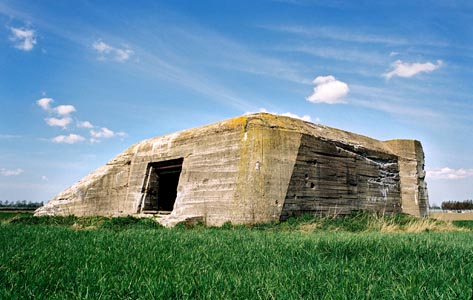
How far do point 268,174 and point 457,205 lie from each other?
186 feet

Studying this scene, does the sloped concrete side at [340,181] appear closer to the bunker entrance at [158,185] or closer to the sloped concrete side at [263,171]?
the sloped concrete side at [263,171]

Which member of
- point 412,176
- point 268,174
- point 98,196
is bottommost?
point 98,196

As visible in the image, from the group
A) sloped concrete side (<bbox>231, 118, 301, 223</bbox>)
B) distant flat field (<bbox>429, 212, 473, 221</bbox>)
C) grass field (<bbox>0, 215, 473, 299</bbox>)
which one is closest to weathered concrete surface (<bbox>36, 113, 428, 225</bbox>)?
sloped concrete side (<bbox>231, 118, 301, 223</bbox>)

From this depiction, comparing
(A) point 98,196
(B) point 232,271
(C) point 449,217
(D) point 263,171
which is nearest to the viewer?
(B) point 232,271

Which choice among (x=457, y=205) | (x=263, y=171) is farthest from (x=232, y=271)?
(x=457, y=205)

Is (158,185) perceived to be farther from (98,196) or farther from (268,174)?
(268,174)

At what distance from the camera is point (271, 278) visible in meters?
3.26

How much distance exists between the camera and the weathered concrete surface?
35.8 ft

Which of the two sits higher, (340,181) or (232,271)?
(340,181)

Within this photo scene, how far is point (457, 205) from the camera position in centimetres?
5697

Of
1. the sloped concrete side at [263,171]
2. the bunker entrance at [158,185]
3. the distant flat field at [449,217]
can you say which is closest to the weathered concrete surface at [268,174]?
the sloped concrete side at [263,171]

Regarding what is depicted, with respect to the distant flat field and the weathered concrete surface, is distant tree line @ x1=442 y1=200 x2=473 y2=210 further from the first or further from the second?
the weathered concrete surface

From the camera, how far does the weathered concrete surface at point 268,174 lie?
1092cm

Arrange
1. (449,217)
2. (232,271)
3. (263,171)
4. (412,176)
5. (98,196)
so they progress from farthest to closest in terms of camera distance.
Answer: (449,217) → (98,196) → (412,176) → (263,171) → (232,271)
